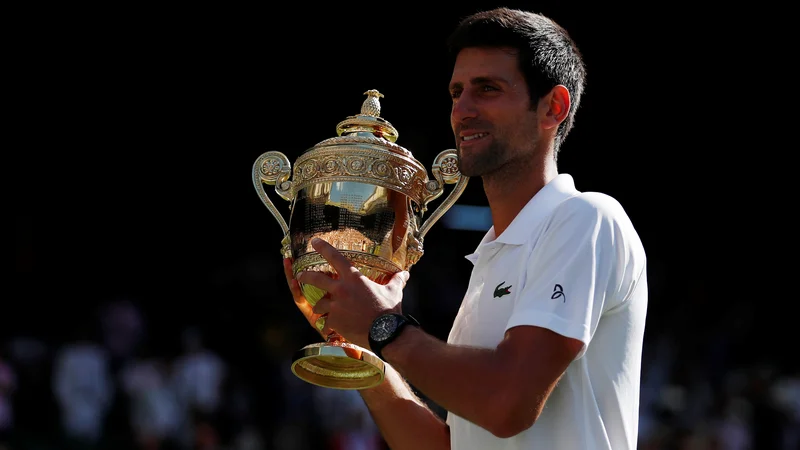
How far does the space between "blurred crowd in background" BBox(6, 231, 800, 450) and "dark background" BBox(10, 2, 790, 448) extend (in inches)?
2.2

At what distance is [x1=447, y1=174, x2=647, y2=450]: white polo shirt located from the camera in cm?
211

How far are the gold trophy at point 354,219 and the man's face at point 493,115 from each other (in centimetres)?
32

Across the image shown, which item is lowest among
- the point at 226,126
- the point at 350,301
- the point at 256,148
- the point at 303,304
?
Result: the point at 256,148

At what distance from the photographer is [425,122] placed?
37.2 feet

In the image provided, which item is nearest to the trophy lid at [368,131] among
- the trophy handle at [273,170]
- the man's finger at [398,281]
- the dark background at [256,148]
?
the trophy handle at [273,170]

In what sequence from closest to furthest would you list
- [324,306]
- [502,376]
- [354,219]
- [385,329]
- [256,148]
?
[502,376] < [385,329] < [324,306] < [354,219] < [256,148]

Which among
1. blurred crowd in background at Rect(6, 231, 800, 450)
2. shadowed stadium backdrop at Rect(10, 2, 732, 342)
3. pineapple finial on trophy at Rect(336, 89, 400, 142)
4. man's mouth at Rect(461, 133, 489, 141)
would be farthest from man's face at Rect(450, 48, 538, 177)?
shadowed stadium backdrop at Rect(10, 2, 732, 342)

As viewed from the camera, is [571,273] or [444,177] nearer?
[571,273]

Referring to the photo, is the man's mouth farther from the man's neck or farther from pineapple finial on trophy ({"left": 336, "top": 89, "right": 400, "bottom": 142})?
Answer: pineapple finial on trophy ({"left": 336, "top": 89, "right": 400, "bottom": 142})

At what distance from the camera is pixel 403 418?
8.79 ft

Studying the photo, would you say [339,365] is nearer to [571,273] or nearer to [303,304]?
[303,304]

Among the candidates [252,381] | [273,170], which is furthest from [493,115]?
[252,381]

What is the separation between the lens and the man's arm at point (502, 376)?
6.71 feet

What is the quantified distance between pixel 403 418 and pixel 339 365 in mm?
177
